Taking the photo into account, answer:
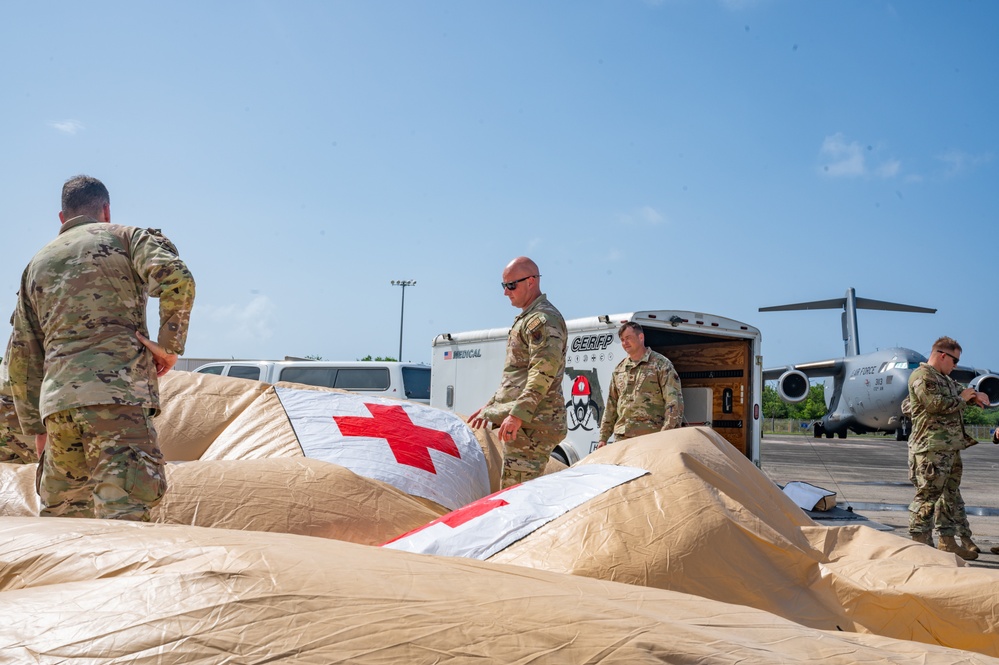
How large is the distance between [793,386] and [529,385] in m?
17.3

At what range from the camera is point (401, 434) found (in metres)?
3.70

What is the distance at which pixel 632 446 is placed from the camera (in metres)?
2.62

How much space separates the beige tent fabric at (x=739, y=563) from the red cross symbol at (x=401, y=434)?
4.32ft

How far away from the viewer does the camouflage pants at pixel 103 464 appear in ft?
8.27

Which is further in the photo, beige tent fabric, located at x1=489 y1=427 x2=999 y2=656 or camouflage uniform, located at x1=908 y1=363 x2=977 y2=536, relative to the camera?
camouflage uniform, located at x1=908 y1=363 x2=977 y2=536

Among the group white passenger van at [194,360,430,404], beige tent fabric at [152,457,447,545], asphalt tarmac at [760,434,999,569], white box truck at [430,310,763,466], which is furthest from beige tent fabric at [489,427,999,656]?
A: white passenger van at [194,360,430,404]

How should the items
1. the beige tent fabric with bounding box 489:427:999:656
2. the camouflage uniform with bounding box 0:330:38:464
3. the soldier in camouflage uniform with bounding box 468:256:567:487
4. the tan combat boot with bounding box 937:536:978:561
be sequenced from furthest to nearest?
the tan combat boot with bounding box 937:536:978:561
the soldier in camouflage uniform with bounding box 468:256:567:487
the camouflage uniform with bounding box 0:330:38:464
the beige tent fabric with bounding box 489:427:999:656

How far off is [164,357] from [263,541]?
166 cm

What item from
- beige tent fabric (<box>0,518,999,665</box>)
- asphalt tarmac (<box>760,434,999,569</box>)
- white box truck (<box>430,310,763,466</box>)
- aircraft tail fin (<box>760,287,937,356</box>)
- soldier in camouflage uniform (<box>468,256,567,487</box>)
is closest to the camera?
beige tent fabric (<box>0,518,999,665</box>)

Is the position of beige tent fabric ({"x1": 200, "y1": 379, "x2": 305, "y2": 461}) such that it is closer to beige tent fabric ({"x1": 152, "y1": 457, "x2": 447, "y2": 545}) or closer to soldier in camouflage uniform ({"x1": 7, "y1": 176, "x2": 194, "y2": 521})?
beige tent fabric ({"x1": 152, "y1": 457, "x2": 447, "y2": 545})

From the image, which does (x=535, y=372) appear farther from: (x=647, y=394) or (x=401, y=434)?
(x=647, y=394)

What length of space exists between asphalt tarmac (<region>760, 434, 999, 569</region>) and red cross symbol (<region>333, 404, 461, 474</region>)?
3.95 m

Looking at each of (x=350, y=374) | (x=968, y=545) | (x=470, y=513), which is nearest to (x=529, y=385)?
(x=470, y=513)

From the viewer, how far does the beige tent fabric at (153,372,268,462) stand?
371 centimetres
